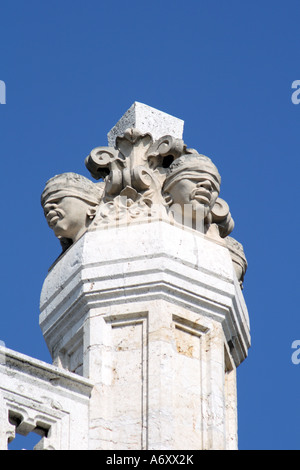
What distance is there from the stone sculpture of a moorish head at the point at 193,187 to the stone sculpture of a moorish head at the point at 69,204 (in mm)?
784

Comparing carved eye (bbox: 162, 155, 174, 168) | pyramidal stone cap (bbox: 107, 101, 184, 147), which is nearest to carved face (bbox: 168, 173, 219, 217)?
carved eye (bbox: 162, 155, 174, 168)

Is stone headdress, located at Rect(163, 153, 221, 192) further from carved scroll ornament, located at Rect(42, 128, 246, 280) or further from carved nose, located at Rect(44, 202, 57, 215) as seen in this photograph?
carved nose, located at Rect(44, 202, 57, 215)

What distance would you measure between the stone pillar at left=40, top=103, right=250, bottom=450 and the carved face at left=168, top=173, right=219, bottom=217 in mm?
286

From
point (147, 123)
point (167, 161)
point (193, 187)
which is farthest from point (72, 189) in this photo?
point (147, 123)

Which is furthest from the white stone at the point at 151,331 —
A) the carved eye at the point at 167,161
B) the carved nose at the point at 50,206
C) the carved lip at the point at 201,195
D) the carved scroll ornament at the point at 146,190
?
the carved eye at the point at 167,161

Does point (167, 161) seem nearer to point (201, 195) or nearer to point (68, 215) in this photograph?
point (201, 195)

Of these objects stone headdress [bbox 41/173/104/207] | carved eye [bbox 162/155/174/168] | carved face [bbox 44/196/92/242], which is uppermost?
carved eye [bbox 162/155/174/168]

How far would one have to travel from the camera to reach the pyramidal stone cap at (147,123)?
25.4 meters

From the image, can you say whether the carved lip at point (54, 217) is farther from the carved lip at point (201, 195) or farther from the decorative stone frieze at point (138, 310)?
the carved lip at point (201, 195)

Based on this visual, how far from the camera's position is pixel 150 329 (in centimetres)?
2312

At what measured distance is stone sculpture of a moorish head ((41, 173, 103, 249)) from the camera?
24.4 m

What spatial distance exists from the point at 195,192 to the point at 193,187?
57mm
